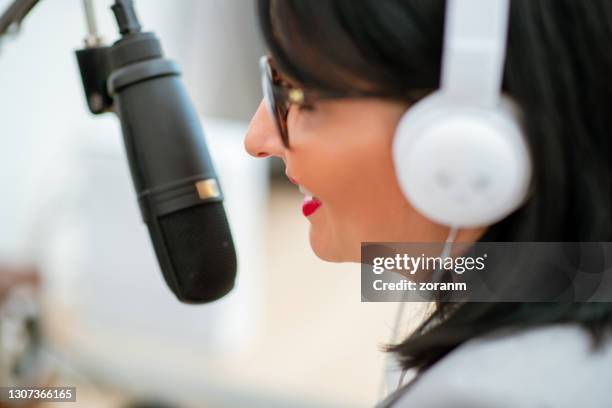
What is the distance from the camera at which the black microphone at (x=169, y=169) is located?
24.6 inches

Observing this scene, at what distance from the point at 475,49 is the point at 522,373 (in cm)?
24

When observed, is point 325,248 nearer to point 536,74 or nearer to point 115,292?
point 536,74

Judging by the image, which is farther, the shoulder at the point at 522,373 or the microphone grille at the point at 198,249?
the microphone grille at the point at 198,249

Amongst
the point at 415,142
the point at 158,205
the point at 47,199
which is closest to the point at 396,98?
the point at 415,142

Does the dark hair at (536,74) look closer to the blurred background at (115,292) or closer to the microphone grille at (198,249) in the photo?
the microphone grille at (198,249)

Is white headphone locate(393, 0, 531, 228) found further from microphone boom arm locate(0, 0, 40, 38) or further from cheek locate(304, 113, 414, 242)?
microphone boom arm locate(0, 0, 40, 38)

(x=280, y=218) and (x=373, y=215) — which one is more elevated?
(x=373, y=215)

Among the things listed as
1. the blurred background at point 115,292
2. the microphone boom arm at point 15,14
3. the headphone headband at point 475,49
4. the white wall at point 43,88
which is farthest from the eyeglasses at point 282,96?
the white wall at point 43,88

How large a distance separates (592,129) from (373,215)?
0.19 meters

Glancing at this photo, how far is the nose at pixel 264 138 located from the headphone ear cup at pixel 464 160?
0.17 m

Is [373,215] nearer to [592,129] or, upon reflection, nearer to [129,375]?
[592,129]

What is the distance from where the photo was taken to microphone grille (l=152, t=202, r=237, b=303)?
62 cm

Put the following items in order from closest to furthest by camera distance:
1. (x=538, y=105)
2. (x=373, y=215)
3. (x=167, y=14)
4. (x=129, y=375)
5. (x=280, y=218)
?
(x=538, y=105)
(x=373, y=215)
(x=129, y=375)
(x=167, y=14)
(x=280, y=218)

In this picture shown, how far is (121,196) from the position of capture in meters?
2.21
